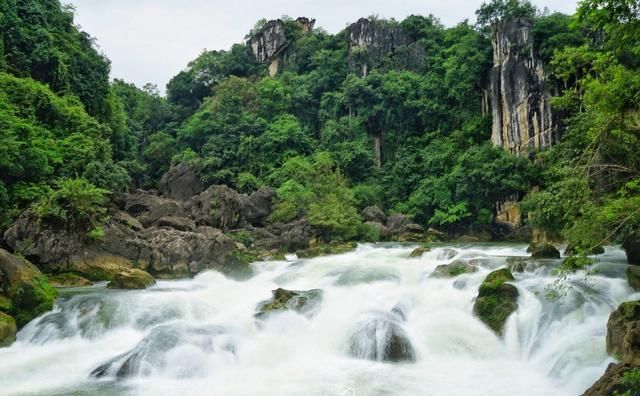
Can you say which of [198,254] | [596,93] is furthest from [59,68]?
[596,93]

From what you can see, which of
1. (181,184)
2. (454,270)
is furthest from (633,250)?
(181,184)

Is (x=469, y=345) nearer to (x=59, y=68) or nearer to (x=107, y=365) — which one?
(x=107, y=365)

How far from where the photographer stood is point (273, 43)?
57156mm

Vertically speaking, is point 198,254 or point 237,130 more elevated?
point 237,130

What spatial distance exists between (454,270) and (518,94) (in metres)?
22.6

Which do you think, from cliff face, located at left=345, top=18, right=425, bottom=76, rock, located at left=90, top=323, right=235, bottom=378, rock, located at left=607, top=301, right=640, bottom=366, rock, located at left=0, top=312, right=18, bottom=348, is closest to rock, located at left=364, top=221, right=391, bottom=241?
rock, located at left=90, top=323, right=235, bottom=378

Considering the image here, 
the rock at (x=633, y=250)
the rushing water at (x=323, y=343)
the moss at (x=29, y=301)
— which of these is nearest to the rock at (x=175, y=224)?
the rushing water at (x=323, y=343)

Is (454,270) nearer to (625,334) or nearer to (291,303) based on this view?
(291,303)

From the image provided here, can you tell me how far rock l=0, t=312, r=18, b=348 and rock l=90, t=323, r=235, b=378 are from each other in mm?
2666

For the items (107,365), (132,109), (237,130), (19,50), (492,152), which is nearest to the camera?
(107,365)

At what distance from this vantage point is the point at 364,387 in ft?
28.8

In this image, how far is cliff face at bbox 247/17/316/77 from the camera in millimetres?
56750

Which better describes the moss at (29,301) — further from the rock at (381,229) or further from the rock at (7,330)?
the rock at (381,229)

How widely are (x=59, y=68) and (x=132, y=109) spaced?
82.2 ft
